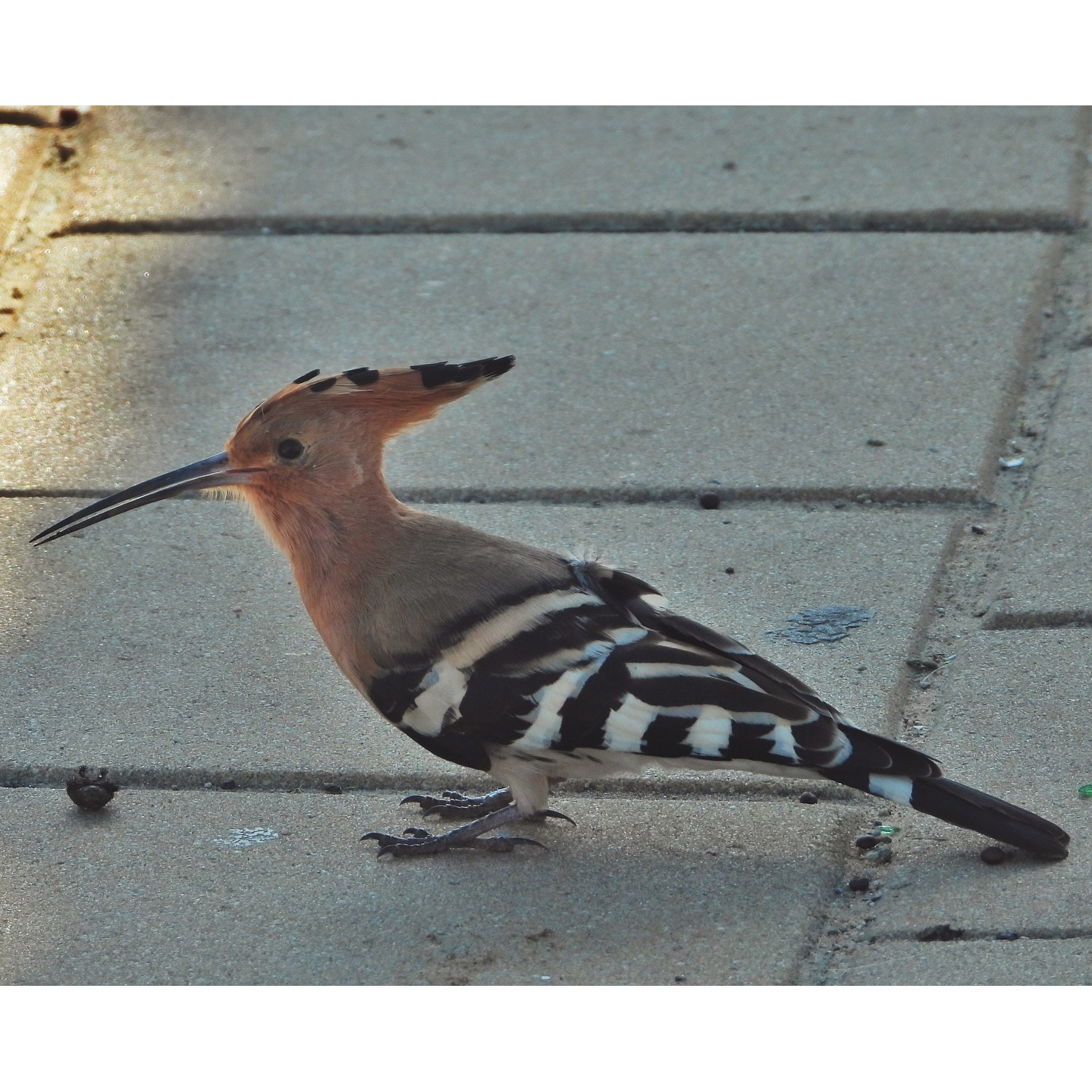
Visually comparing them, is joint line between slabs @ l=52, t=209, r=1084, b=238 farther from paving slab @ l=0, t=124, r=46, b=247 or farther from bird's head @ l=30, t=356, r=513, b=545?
bird's head @ l=30, t=356, r=513, b=545

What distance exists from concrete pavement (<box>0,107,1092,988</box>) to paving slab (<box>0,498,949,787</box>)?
0.01 m

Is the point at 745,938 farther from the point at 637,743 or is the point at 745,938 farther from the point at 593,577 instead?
the point at 593,577

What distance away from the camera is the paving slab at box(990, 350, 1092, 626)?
12.9 ft

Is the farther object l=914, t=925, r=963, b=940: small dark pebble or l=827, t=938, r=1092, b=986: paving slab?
l=914, t=925, r=963, b=940: small dark pebble

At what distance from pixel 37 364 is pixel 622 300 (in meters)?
1.86

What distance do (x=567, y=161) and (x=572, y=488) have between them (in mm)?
2253

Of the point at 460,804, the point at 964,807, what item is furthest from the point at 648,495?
the point at 964,807

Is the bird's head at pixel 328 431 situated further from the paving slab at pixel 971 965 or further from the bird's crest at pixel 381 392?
the paving slab at pixel 971 965

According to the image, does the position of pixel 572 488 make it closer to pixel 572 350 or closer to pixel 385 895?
pixel 572 350

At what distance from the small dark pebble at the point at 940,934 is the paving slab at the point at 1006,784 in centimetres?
2

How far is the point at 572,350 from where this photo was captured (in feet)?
17.3

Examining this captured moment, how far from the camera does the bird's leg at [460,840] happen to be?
10.8 ft

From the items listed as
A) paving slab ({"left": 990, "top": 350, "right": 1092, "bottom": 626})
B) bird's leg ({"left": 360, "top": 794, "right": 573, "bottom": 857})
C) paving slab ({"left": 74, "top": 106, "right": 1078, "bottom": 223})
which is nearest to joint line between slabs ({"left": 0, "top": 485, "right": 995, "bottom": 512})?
paving slab ({"left": 990, "top": 350, "right": 1092, "bottom": 626})

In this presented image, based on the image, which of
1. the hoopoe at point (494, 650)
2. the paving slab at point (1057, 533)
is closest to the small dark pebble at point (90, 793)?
the hoopoe at point (494, 650)
